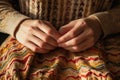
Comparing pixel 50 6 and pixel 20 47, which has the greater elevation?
pixel 50 6

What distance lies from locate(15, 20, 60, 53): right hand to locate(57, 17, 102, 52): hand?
3 centimetres

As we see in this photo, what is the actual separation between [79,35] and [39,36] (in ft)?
0.42

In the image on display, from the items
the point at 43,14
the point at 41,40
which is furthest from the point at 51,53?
the point at 43,14

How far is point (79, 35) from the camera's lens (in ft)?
3.01

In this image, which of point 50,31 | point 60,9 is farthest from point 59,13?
point 50,31

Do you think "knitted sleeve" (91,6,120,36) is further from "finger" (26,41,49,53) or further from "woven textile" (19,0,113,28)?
"finger" (26,41,49,53)

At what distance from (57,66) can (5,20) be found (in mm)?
275

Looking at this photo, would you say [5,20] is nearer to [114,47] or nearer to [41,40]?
[41,40]

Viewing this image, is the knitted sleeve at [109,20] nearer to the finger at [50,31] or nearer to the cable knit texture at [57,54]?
the cable knit texture at [57,54]

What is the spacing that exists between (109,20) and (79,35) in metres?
0.16

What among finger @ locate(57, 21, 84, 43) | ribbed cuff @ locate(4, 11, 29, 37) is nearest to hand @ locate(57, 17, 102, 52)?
finger @ locate(57, 21, 84, 43)

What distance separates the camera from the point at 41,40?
903 millimetres

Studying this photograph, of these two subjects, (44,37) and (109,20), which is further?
(109,20)

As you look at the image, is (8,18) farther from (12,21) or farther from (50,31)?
(50,31)
